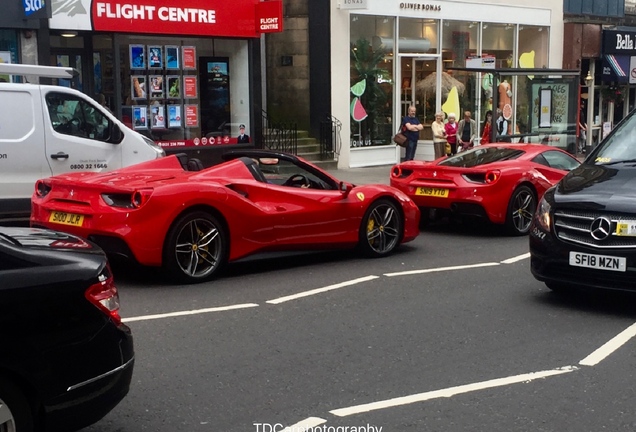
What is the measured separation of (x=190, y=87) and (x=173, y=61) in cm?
69

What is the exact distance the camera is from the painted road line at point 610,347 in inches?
255

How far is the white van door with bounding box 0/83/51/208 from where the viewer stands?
37.4 feet

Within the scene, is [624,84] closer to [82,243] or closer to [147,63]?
[147,63]

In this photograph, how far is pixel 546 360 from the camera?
648 centimetres

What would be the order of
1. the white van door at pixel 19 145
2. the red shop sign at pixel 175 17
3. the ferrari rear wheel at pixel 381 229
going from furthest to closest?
the red shop sign at pixel 175 17 → the white van door at pixel 19 145 → the ferrari rear wheel at pixel 381 229

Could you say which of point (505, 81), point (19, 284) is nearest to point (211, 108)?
point (505, 81)

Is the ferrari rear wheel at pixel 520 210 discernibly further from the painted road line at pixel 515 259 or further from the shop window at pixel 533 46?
the shop window at pixel 533 46

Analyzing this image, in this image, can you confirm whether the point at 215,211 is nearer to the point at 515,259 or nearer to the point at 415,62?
the point at 515,259

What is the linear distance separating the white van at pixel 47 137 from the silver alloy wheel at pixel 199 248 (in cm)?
352

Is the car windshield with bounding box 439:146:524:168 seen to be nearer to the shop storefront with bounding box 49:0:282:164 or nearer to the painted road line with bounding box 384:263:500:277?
the painted road line with bounding box 384:263:500:277

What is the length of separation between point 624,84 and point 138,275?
26.8m

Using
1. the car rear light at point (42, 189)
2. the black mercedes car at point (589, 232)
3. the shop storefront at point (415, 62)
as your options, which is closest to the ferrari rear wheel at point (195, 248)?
the car rear light at point (42, 189)

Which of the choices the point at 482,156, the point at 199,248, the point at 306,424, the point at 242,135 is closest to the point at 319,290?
the point at 199,248

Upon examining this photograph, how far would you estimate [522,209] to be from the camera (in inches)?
505
